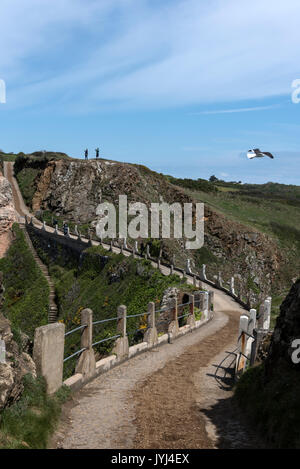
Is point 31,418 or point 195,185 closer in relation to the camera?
A: point 31,418

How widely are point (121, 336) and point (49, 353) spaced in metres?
5.03

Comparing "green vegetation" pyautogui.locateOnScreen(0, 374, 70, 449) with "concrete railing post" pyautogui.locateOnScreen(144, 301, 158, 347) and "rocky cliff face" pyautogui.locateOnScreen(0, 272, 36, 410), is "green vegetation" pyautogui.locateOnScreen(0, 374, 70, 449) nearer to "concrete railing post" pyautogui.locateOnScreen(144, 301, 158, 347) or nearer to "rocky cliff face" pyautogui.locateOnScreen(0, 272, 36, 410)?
"rocky cliff face" pyautogui.locateOnScreen(0, 272, 36, 410)

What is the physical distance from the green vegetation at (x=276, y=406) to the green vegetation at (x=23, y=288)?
1128 inches

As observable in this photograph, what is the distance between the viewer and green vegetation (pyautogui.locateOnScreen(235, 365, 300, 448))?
7.52 metres

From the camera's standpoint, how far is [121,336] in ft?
46.6

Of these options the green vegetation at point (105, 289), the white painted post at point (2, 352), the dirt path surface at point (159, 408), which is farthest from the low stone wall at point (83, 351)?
the green vegetation at point (105, 289)

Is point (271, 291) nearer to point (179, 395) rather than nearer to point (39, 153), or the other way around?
point (179, 395)

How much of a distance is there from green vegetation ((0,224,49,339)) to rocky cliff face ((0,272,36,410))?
27.7 m

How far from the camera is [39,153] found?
3829 inches

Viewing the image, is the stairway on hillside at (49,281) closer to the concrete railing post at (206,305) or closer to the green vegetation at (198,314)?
the green vegetation at (198,314)

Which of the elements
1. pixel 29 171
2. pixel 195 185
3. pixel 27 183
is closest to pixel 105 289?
pixel 27 183

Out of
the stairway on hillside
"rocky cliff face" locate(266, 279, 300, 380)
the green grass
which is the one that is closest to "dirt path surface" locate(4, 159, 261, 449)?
"rocky cliff face" locate(266, 279, 300, 380)

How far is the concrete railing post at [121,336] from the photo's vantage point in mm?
13922

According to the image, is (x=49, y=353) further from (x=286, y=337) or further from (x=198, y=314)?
(x=198, y=314)
